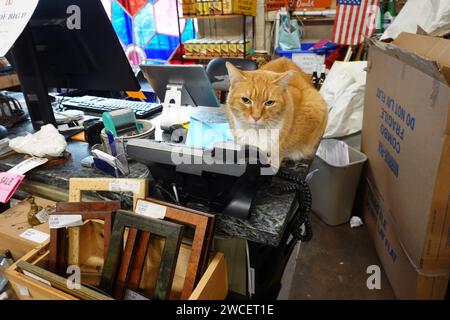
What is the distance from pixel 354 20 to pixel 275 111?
8.10 ft

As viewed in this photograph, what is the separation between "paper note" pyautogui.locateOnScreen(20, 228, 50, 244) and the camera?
0.96 metres

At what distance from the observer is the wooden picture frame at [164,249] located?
720mm

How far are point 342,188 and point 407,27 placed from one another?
1.03 metres

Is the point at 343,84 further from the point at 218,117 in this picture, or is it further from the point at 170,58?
the point at 170,58

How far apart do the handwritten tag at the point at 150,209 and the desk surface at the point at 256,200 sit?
0.08 meters

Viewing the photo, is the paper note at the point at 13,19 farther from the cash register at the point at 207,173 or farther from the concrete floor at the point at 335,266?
the concrete floor at the point at 335,266

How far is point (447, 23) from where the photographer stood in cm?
152

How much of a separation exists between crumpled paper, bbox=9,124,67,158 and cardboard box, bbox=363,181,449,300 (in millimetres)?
1458

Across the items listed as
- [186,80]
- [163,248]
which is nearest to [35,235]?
[163,248]

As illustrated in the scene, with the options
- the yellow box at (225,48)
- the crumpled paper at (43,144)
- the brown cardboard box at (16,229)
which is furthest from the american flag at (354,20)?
the brown cardboard box at (16,229)

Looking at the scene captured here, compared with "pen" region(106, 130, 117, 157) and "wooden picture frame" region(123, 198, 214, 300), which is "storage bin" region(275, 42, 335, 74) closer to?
"pen" region(106, 130, 117, 157)

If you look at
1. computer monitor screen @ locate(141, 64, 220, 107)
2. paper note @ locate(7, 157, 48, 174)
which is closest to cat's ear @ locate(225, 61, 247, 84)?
computer monitor screen @ locate(141, 64, 220, 107)

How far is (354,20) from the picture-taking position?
2.88m
